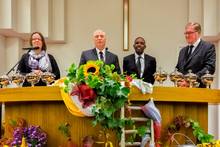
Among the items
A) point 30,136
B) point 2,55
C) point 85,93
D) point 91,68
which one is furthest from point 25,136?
point 2,55

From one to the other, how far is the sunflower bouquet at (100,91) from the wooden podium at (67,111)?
0.75 ft

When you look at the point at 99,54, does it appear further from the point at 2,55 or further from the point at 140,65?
the point at 2,55

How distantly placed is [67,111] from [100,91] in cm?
48

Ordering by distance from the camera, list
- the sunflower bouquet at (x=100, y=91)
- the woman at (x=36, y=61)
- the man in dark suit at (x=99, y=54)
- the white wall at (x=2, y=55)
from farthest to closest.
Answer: the white wall at (x=2, y=55) → the man in dark suit at (x=99, y=54) → the woman at (x=36, y=61) → the sunflower bouquet at (x=100, y=91)

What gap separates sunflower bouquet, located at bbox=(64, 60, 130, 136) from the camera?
3283 millimetres

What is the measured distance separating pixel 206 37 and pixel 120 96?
13.4ft

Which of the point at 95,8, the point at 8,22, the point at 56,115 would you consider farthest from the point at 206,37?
the point at 56,115

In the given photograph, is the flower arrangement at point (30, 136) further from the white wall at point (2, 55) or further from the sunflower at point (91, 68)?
the white wall at point (2, 55)

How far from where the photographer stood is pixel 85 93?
3355 millimetres

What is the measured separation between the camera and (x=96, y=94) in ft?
11.0

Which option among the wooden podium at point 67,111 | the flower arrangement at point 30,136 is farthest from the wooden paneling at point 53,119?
the flower arrangement at point 30,136

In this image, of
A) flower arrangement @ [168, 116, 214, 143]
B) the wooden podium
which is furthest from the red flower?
flower arrangement @ [168, 116, 214, 143]

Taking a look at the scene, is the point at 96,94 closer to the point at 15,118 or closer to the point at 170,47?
the point at 15,118

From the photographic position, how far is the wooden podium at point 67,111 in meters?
3.62
